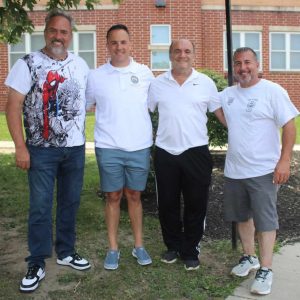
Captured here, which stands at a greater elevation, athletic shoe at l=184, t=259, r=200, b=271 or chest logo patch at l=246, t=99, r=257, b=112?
chest logo patch at l=246, t=99, r=257, b=112

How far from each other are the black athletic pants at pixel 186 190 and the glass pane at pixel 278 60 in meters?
15.7

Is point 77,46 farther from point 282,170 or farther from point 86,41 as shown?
point 282,170

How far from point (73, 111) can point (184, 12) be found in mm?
14519

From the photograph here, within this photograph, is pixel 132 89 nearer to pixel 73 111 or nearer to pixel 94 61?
pixel 73 111

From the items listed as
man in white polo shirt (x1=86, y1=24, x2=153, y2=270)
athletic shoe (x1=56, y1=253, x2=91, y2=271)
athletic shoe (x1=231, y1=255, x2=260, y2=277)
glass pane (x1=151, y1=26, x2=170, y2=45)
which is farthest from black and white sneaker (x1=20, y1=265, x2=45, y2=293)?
glass pane (x1=151, y1=26, x2=170, y2=45)

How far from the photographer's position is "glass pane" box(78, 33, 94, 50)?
58.4 ft

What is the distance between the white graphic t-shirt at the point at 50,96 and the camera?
369 cm

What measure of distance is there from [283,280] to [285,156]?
3.57ft

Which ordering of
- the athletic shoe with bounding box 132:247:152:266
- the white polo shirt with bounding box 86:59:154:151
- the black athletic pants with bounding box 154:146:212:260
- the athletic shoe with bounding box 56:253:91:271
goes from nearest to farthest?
the white polo shirt with bounding box 86:59:154:151 → the black athletic pants with bounding box 154:146:212:260 → the athletic shoe with bounding box 56:253:91:271 → the athletic shoe with bounding box 132:247:152:266

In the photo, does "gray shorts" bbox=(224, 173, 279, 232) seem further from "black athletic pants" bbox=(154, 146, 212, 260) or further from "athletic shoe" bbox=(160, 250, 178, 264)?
"athletic shoe" bbox=(160, 250, 178, 264)

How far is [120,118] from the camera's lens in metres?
3.94

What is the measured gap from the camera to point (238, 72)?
388cm

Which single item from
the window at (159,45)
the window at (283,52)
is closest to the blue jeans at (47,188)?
the window at (159,45)

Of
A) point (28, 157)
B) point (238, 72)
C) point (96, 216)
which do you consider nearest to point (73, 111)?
point (28, 157)
